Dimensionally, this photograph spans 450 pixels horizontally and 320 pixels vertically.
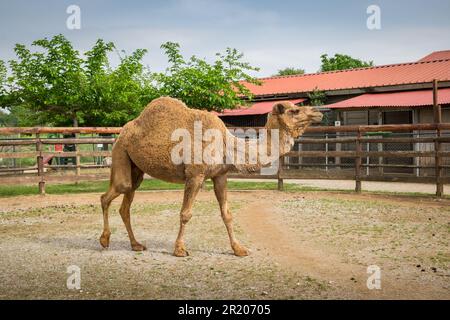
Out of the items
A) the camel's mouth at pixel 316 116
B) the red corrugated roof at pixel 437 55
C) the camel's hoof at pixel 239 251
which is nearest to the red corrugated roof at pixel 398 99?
the red corrugated roof at pixel 437 55

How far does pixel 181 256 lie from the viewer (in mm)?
6055

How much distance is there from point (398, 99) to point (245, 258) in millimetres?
15316

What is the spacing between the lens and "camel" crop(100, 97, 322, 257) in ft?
19.5

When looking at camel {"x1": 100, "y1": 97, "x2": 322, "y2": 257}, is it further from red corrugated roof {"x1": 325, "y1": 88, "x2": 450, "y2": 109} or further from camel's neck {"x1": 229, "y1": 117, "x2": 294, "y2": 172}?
red corrugated roof {"x1": 325, "y1": 88, "x2": 450, "y2": 109}

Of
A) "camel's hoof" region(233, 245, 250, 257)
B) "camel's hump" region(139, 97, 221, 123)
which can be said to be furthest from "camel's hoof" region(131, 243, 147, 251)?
"camel's hump" region(139, 97, 221, 123)

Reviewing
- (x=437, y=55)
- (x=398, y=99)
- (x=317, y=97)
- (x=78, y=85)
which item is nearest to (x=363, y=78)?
(x=317, y=97)

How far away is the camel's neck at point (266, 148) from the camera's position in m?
5.94

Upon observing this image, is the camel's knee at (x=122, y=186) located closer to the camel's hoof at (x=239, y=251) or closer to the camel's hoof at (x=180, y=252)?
the camel's hoof at (x=180, y=252)

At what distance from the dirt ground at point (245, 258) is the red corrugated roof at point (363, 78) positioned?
11088 millimetres

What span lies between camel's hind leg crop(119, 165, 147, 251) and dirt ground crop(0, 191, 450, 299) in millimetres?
185

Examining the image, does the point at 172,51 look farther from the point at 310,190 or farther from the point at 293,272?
the point at 293,272

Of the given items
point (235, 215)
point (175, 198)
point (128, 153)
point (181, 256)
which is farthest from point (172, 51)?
point (181, 256)

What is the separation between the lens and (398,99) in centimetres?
1920

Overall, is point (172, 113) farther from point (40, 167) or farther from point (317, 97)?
point (317, 97)
